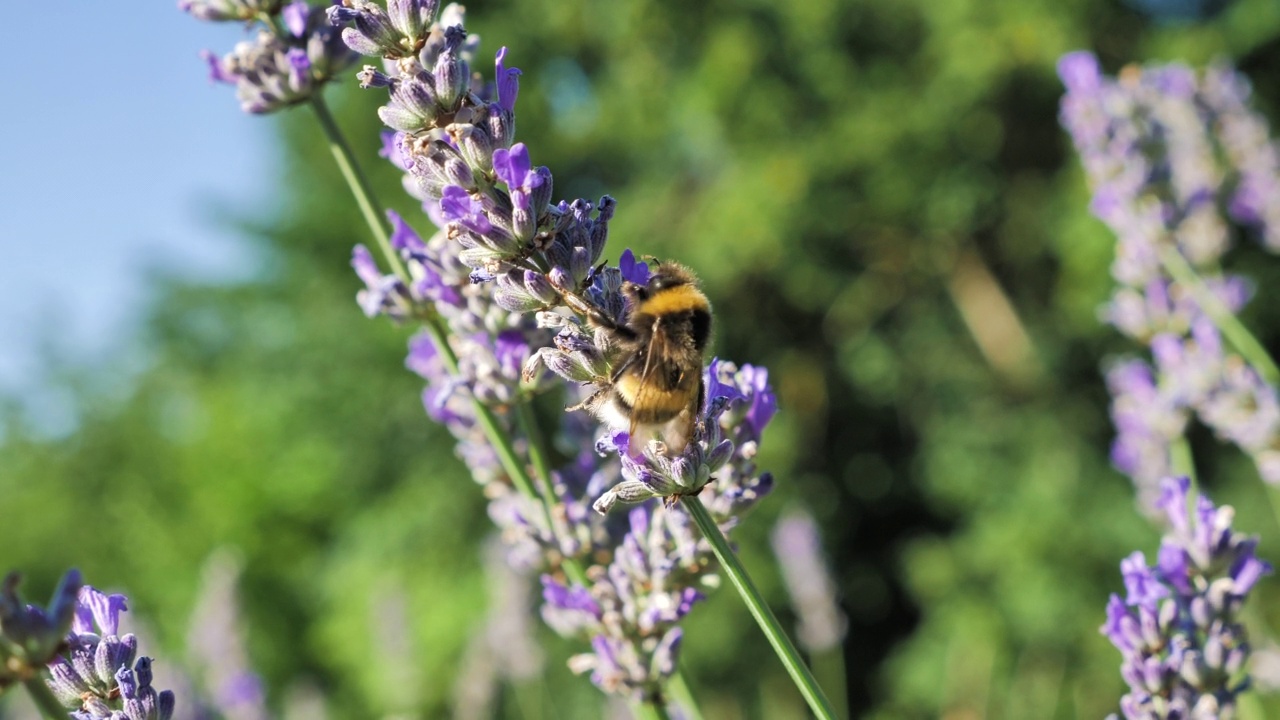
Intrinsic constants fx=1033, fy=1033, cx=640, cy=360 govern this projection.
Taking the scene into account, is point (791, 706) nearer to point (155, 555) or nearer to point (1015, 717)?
point (1015, 717)

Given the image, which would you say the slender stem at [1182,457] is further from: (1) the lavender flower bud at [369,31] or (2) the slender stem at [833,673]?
(2) the slender stem at [833,673]

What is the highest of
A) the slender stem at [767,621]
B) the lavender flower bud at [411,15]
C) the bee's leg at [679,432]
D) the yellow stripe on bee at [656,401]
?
the lavender flower bud at [411,15]

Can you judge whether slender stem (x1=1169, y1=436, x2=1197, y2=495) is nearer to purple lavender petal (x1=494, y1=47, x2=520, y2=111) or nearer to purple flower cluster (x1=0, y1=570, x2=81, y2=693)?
purple lavender petal (x1=494, y1=47, x2=520, y2=111)

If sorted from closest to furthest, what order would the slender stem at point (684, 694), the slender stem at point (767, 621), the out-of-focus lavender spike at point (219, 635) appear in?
the slender stem at point (767, 621) < the slender stem at point (684, 694) < the out-of-focus lavender spike at point (219, 635)

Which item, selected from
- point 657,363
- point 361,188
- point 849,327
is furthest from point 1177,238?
point 849,327

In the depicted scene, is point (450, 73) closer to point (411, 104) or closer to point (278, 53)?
point (411, 104)

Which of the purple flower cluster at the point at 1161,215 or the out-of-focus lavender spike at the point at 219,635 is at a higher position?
the out-of-focus lavender spike at the point at 219,635

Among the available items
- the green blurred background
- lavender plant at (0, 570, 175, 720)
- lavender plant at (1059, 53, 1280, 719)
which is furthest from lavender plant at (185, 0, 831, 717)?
the green blurred background

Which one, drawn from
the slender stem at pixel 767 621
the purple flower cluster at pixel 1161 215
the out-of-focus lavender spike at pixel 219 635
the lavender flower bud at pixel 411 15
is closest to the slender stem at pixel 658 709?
the slender stem at pixel 767 621
